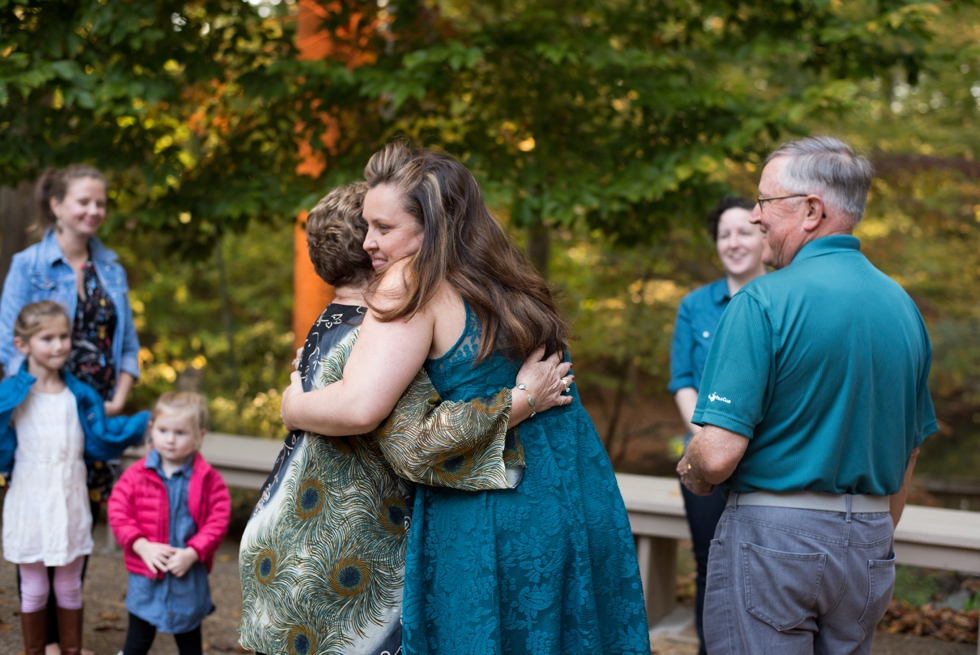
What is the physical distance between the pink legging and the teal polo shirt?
2.65 m

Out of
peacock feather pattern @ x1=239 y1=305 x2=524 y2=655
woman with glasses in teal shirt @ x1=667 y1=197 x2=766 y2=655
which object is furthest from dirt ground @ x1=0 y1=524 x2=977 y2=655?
peacock feather pattern @ x1=239 y1=305 x2=524 y2=655

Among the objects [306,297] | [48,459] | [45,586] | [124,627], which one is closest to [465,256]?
[48,459]

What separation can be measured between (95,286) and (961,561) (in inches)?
156

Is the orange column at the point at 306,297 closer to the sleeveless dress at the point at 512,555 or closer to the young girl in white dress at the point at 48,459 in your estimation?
the young girl in white dress at the point at 48,459

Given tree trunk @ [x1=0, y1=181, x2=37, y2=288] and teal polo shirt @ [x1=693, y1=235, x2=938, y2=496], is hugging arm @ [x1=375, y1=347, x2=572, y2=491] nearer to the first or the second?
teal polo shirt @ [x1=693, y1=235, x2=938, y2=496]

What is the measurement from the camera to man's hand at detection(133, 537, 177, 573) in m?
3.22

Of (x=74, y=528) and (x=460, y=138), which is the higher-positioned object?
(x=460, y=138)

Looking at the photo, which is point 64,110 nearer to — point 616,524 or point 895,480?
point 616,524

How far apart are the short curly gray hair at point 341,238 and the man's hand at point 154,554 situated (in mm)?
1477

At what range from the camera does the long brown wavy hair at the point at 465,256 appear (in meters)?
2.08

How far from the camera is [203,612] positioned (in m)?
3.37

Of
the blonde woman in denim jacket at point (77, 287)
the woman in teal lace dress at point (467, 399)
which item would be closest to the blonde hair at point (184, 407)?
the blonde woman in denim jacket at point (77, 287)

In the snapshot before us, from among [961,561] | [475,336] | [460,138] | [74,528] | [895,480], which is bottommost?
[961,561]

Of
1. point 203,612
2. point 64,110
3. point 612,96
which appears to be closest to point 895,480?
point 203,612
